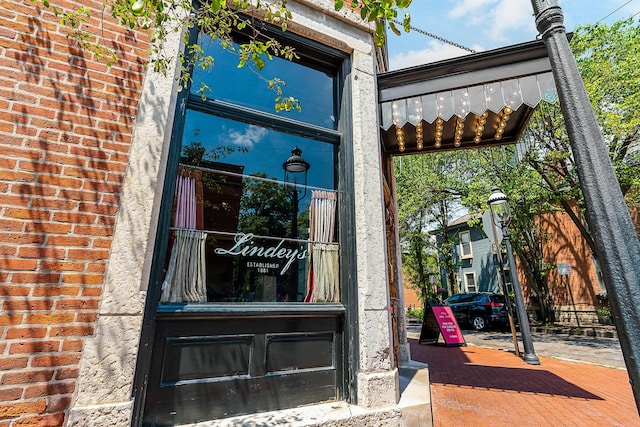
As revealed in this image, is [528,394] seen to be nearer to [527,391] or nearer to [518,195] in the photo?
[527,391]

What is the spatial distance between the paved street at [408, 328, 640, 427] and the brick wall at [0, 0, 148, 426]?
3519mm

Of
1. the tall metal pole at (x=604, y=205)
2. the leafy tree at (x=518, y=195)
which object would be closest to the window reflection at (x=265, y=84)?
the tall metal pole at (x=604, y=205)

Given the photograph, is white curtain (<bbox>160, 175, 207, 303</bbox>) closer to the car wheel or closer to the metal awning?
the metal awning

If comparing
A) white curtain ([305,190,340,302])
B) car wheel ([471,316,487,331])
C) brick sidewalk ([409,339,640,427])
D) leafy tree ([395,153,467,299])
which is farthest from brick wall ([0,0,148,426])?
car wheel ([471,316,487,331])

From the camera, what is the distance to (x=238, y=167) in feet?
10.7

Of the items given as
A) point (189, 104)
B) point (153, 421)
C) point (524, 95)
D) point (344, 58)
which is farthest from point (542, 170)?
point (153, 421)

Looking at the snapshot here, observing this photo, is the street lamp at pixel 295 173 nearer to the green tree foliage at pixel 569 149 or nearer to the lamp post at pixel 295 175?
the lamp post at pixel 295 175

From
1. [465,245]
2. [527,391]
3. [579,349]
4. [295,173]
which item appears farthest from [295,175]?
[465,245]

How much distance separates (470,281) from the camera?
2541cm

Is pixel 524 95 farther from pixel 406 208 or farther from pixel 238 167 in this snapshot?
pixel 406 208

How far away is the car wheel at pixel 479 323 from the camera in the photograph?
1403 centimetres

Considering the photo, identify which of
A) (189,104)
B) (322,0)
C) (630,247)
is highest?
(322,0)

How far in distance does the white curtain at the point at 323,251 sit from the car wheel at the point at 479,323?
13577 mm

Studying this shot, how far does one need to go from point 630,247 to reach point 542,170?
517 inches
